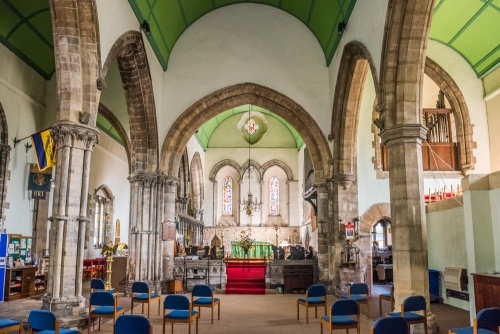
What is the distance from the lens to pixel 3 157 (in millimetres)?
12656

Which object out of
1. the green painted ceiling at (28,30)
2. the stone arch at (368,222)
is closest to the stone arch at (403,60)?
the stone arch at (368,222)

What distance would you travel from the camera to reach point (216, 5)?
15.1 meters

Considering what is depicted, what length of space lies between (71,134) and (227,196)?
19.2 meters

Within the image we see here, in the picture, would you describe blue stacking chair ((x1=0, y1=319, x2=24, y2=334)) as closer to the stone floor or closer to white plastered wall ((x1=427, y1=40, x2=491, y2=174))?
the stone floor

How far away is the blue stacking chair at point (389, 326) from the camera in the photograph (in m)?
4.88

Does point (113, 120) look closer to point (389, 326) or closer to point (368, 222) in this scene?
point (368, 222)

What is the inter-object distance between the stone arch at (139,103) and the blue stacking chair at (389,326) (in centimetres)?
869

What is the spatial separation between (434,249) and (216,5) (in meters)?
9.97

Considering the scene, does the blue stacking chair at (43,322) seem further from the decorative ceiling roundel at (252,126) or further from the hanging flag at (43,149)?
the decorative ceiling roundel at (252,126)

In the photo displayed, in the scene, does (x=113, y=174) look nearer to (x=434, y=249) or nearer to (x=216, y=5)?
(x=216, y=5)

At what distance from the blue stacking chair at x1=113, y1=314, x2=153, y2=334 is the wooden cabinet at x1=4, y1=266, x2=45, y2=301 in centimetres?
789

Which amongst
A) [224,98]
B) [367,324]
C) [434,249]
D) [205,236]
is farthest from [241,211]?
[367,324]

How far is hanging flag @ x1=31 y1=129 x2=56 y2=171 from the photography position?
35.4 feet

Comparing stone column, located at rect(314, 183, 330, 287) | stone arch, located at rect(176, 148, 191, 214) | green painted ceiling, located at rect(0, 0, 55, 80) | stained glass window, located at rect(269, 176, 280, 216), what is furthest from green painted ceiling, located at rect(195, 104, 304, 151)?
green painted ceiling, located at rect(0, 0, 55, 80)
